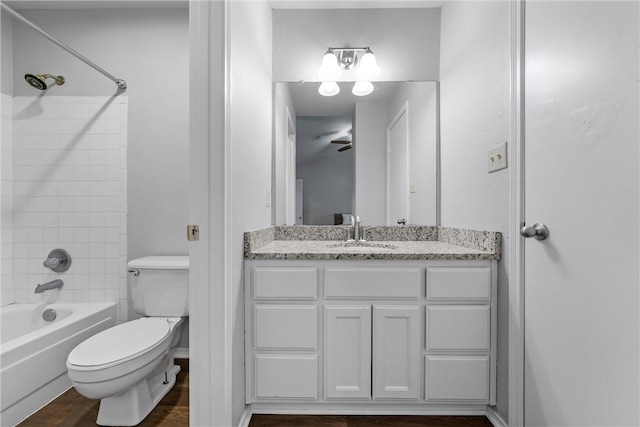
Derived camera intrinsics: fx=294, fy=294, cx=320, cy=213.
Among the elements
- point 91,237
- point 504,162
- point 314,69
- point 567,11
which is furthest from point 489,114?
point 91,237

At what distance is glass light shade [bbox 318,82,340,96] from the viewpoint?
194cm

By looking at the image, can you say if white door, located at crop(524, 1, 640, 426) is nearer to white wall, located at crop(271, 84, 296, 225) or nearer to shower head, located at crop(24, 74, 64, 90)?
white wall, located at crop(271, 84, 296, 225)

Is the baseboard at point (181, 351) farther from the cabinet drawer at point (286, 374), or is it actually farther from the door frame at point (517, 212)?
the door frame at point (517, 212)

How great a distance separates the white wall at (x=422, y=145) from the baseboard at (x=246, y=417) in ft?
4.49

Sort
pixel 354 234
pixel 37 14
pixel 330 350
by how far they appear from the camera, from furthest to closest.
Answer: pixel 37 14
pixel 354 234
pixel 330 350

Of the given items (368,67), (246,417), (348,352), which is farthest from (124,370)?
(368,67)

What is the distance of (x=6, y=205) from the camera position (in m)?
1.97

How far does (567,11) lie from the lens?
92 cm

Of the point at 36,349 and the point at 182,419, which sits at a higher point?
→ the point at 36,349

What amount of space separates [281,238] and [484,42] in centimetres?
149

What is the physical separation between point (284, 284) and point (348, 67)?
1.47m

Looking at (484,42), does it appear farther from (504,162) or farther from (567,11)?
(504,162)

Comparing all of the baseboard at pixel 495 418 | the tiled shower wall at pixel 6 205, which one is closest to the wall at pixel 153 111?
the tiled shower wall at pixel 6 205

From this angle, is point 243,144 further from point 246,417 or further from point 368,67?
point 246,417
